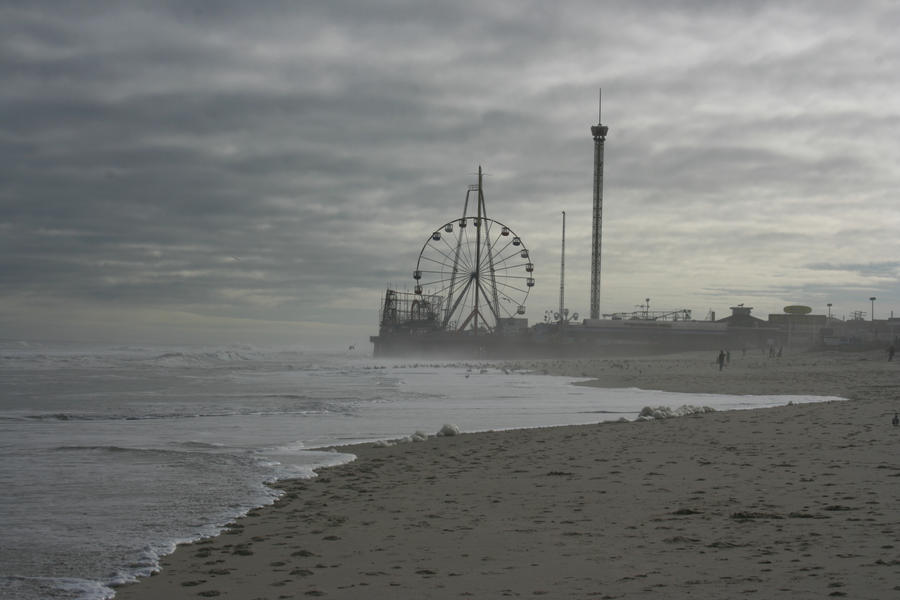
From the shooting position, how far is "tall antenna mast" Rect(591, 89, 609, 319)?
88.7 meters

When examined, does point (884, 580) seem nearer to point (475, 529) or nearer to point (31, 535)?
point (475, 529)

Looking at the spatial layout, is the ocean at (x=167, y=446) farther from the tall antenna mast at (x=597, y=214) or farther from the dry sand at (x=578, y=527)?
the tall antenna mast at (x=597, y=214)

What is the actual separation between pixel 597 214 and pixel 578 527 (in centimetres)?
8491

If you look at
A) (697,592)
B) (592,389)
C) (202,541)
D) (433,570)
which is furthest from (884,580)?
(592,389)

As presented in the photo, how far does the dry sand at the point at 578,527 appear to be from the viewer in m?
4.39

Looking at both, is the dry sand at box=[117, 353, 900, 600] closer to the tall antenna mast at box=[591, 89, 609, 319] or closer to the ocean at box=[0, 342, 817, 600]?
the ocean at box=[0, 342, 817, 600]

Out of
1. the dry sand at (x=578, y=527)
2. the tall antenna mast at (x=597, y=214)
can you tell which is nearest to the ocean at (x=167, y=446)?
the dry sand at (x=578, y=527)

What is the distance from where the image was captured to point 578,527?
5832 millimetres

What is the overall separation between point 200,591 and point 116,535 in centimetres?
179

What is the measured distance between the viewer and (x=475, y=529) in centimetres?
593

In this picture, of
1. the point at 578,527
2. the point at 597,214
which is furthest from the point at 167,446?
the point at 597,214

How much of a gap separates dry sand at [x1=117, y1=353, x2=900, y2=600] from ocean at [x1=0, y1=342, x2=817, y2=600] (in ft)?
1.67

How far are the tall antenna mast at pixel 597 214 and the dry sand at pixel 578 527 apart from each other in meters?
79.4

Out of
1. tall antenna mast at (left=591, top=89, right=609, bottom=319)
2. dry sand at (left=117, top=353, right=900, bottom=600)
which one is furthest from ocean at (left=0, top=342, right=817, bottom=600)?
tall antenna mast at (left=591, top=89, right=609, bottom=319)
